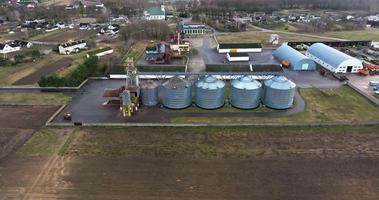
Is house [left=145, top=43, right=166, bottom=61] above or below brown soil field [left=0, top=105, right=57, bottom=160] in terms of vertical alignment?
above

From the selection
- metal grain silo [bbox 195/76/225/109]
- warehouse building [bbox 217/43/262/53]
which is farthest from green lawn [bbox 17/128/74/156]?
warehouse building [bbox 217/43/262/53]

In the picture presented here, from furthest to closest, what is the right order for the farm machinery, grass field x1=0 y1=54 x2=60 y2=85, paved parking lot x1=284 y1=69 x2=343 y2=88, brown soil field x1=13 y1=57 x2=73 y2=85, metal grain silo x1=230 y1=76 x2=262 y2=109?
the farm machinery
grass field x1=0 y1=54 x2=60 y2=85
brown soil field x1=13 y1=57 x2=73 y2=85
paved parking lot x1=284 y1=69 x2=343 y2=88
metal grain silo x1=230 y1=76 x2=262 y2=109

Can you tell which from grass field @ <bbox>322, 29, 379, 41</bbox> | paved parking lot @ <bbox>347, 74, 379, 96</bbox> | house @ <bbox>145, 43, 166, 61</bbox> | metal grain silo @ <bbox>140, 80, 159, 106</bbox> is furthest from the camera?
grass field @ <bbox>322, 29, 379, 41</bbox>

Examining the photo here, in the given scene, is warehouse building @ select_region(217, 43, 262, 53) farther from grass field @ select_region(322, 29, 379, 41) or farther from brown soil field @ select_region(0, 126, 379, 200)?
brown soil field @ select_region(0, 126, 379, 200)

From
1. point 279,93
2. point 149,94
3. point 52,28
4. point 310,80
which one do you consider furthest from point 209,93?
point 52,28

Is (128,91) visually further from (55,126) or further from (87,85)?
(87,85)

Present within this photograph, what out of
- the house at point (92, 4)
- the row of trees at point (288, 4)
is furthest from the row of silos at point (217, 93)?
the house at point (92, 4)

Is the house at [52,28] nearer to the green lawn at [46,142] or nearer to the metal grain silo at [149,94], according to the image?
the metal grain silo at [149,94]
